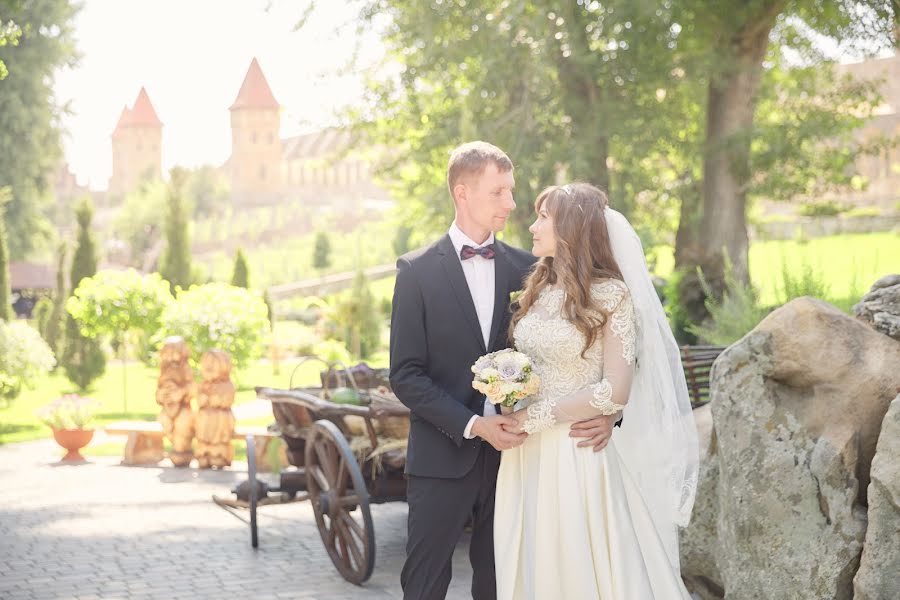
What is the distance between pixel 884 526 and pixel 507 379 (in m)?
1.59

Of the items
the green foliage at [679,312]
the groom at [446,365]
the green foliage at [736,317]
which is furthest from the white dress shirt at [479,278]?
the green foliage at [679,312]

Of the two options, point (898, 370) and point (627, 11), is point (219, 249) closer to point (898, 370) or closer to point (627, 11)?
point (627, 11)

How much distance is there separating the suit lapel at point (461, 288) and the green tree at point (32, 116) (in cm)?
3626

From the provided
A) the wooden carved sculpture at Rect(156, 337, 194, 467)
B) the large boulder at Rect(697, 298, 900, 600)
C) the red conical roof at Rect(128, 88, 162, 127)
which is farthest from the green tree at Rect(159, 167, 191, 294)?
the red conical roof at Rect(128, 88, 162, 127)

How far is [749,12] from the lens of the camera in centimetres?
1455

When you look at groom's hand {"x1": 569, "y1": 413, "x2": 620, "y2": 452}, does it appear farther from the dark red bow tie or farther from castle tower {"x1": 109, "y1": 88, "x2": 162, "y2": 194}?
castle tower {"x1": 109, "y1": 88, "x2": 162, "y2": 194}

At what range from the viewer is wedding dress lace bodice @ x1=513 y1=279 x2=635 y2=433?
3721mm

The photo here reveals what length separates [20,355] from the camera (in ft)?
54.2

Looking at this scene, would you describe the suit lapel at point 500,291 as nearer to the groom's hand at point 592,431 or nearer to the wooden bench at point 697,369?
the groom's hand at point 592,431

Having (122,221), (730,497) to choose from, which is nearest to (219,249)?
(122,221)

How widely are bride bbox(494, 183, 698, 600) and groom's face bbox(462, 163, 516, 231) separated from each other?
0.15 m

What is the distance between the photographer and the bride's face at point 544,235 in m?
3.82

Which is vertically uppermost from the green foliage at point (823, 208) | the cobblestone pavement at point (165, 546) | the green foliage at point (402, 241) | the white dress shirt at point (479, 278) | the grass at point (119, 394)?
the green foliage at point (402, 241)

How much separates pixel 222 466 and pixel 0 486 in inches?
79.5
